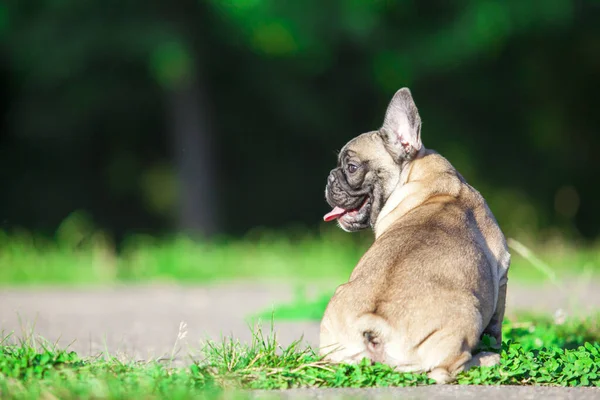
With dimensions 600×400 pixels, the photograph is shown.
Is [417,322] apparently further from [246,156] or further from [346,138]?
[246,156]

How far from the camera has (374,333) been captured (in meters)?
4.64

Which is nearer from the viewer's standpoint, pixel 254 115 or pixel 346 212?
pixel 346 212

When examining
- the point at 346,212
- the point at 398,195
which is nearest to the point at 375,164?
the point at 398,195

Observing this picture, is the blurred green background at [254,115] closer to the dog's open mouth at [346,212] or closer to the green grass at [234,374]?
the dog's open mouth at [346,212]

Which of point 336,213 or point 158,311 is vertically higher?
point 336,213

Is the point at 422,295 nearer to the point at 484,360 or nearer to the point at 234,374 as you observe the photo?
the point at 484,360

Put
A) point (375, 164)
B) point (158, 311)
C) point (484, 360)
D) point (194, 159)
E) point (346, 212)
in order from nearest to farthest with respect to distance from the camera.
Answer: point (484, 360) < point (375, 164) < point (346, 212) < point (158, 311) < point (194, 159)

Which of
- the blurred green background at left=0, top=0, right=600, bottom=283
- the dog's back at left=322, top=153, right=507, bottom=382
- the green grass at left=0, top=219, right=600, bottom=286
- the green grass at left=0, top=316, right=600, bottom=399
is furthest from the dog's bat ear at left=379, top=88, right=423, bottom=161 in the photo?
the blurred green background at left=0, top=0, right=600, bottom=283

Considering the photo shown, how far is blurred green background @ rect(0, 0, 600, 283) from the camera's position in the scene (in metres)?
16.3

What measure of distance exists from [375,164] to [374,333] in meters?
1.48

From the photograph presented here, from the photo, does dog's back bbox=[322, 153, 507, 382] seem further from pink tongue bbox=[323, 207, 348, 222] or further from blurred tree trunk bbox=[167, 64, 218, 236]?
blurred tree trunk bbox=[167, 64, 218, 236]

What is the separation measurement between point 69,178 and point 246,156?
4.90 m

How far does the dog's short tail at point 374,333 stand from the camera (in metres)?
4.61

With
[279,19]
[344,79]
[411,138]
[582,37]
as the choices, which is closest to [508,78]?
[582,37]
